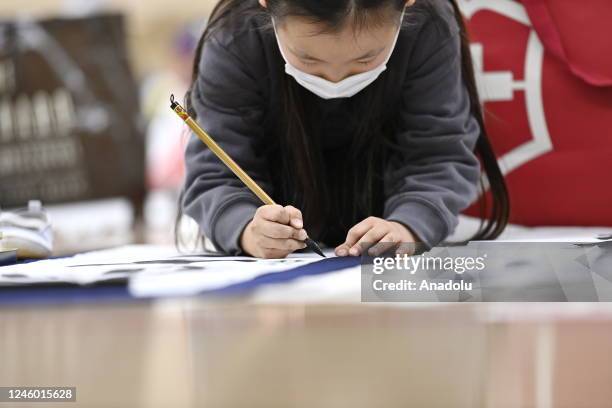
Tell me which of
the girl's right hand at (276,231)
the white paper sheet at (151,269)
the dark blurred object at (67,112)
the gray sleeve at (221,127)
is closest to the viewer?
the white paper sheet at (151,269)

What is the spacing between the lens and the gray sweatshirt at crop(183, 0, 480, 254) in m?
0.81

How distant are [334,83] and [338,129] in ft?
0.44

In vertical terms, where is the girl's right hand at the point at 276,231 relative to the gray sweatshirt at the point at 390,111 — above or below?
below

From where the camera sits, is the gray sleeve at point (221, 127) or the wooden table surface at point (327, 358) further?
the gray sleeve at point (221, 127)

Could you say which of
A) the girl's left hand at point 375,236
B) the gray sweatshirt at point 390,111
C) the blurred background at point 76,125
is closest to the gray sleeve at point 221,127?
the gray sweatshirt at point 390,111

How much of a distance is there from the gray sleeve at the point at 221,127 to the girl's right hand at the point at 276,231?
0.07 m

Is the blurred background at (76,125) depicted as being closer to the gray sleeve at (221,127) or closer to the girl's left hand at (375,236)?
the gray sleeve at (221,127)

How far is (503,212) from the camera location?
0.94m

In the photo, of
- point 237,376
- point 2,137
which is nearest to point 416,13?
point 237,376

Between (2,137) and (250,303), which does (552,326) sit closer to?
(250,303)

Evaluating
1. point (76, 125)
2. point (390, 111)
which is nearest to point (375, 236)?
point (390, 111)

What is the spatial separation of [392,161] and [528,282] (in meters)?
0.31

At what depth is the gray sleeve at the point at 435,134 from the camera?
2.65 ft

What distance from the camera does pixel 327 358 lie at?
872mm
